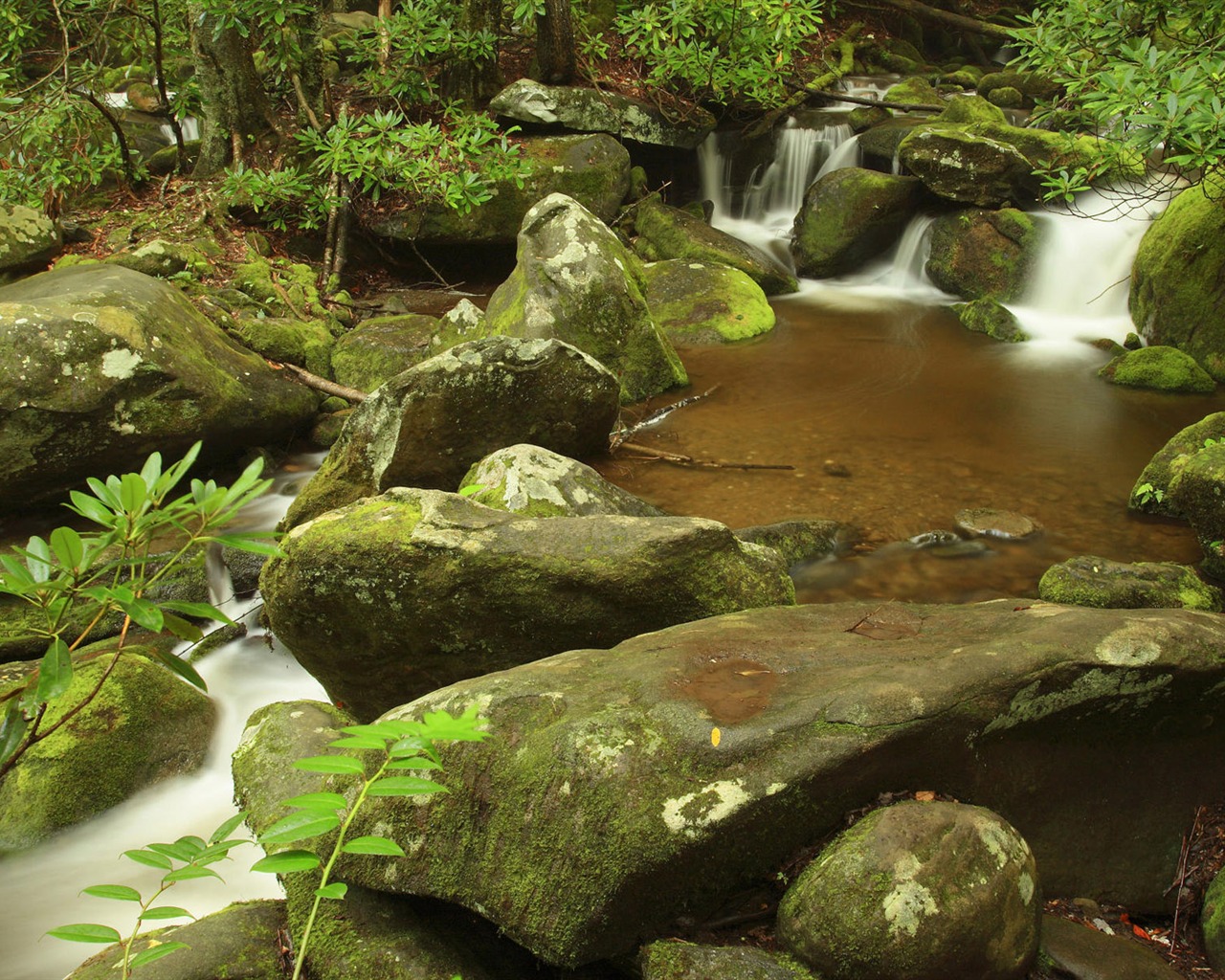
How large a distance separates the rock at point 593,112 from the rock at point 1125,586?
8898mm

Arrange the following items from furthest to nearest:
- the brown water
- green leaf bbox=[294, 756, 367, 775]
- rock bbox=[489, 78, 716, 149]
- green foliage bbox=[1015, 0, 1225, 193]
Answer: rock bbox=[489, 78, 716, 149]
the brown water
green foliage bbox=[1015, 0, 1225, 193]
green leaf bbox=[294, 756, 367, 775]

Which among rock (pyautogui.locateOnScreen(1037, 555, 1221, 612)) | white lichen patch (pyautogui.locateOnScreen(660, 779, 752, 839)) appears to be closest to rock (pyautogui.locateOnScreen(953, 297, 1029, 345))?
rock (pyautogui.locateOnScreen(1037, 555, 1221, 612))

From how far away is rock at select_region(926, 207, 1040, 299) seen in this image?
10.5m

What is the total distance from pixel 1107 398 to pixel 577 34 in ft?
29.1

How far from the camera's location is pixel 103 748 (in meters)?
3.93

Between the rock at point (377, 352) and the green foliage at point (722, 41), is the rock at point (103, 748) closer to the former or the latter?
the rock at point (377, 352)

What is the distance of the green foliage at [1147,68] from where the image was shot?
480 centimetres

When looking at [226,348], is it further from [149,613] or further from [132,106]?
[132,106]

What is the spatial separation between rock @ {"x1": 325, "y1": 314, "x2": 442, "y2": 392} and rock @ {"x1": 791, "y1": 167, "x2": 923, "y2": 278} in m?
5.68

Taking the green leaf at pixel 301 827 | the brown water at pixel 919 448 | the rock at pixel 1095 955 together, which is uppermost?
the green leaf at pixel 301 827

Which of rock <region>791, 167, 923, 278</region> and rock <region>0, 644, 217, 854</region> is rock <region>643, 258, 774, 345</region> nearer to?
rock <region>791, 167, 923, 278</region>

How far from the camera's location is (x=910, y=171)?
11352mm

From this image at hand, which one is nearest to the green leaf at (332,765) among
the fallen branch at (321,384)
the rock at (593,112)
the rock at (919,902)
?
the rock at (919,902)

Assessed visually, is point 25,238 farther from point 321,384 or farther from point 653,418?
point 653,418
